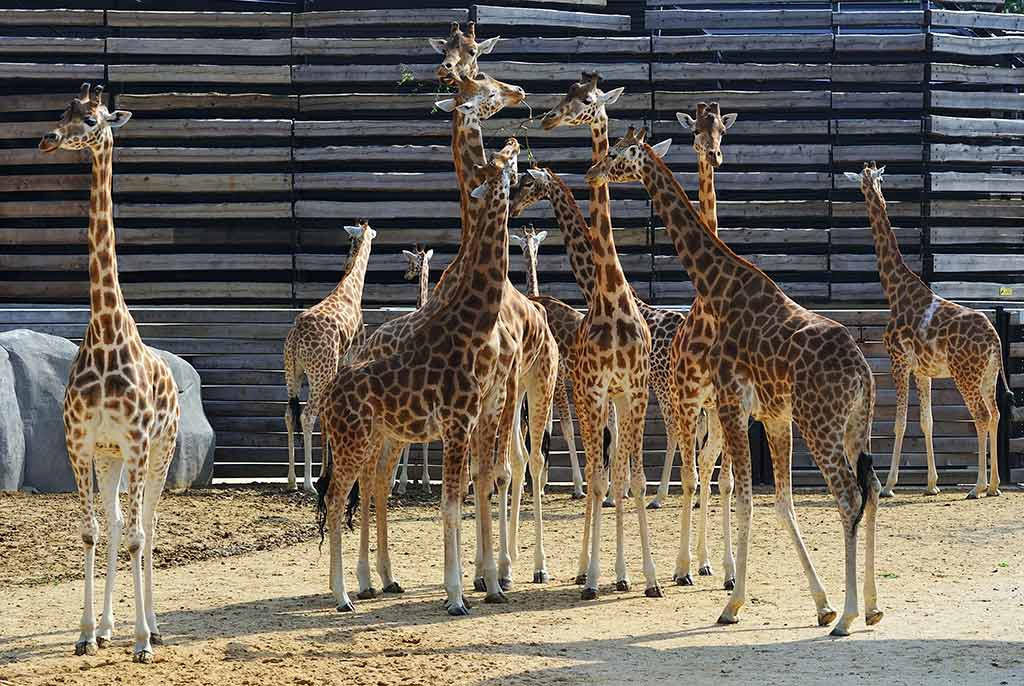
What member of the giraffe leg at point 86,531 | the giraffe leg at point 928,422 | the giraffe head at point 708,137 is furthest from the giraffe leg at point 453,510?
the giraffe leg at point 928,422

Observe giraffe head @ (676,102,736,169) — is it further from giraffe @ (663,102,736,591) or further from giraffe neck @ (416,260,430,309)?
giraffe neck @ (416,260,430,309)

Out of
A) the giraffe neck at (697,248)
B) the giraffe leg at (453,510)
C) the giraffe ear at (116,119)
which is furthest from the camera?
the giraffe neck at (697,248)

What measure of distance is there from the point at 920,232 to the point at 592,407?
1021 centimetres

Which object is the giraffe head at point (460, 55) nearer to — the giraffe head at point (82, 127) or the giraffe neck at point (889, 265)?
the giraffe head at point (82, 127)

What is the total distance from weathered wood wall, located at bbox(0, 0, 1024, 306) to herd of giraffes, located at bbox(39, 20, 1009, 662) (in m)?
6.97

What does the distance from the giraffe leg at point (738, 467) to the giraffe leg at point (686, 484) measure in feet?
4.48

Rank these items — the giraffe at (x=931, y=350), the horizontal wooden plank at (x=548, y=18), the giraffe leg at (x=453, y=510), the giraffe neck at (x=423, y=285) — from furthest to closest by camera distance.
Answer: the horizontal wooden plank at (x=548, y=18) → the giraffe neck at (x=423, y=285) → the giraffe at (x=931, y=350) → the giraffe leg at (x=453, y=510)

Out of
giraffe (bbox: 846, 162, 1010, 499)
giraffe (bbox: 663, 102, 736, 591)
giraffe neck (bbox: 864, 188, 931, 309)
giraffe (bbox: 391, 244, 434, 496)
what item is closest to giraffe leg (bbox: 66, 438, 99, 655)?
giraffe (bbox: 663, 102, 736, 591)

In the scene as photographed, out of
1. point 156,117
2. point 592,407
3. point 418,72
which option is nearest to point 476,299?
point 592,407

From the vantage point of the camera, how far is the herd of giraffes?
25.0 ft

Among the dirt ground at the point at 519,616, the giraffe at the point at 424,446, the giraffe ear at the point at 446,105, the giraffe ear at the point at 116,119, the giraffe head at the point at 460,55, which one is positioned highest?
the giraffe head at the point at 460,55

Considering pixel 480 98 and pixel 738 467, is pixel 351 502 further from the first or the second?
pixel 480 98

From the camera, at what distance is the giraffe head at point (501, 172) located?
A: 900 cm

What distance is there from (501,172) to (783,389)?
2.44 metres
